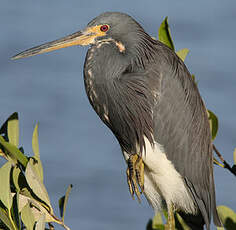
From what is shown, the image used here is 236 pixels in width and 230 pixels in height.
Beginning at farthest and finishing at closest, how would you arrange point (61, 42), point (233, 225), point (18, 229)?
point (61, 42) → point (18, 229) → point (233, 225)

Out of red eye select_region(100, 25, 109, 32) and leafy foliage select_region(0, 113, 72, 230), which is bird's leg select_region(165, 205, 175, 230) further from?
red eye select_region(100, 25, 109, 32)

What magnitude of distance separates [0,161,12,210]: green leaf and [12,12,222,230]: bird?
110 centimetres

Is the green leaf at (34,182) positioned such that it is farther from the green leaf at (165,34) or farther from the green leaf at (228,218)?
the green leaf at (165,34)

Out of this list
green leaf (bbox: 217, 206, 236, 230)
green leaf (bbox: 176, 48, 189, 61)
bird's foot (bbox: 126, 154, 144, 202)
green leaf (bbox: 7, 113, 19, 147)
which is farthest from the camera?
bird's foot (bbox: 126, 154, 144, 202)

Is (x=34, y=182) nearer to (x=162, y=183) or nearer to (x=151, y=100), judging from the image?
(x=151, y=100)

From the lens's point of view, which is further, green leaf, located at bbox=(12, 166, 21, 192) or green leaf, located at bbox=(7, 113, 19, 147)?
green leaf, located at bbox=(7, 113, 19, 147)

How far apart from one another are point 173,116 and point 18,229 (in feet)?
4.60

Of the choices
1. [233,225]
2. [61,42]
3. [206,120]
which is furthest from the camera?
[206,120]

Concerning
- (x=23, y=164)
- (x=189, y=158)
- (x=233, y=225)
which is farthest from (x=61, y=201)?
(x=189, y=158)

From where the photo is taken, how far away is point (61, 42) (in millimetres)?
3121

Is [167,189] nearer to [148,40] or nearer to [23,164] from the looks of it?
[148,40]

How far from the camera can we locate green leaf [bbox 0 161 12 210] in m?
2.16

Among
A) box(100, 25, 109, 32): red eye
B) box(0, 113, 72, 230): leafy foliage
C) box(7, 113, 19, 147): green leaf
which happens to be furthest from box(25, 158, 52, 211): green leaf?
box(100, 25, 109, 32): red eye

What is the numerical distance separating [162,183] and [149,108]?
0.53m
